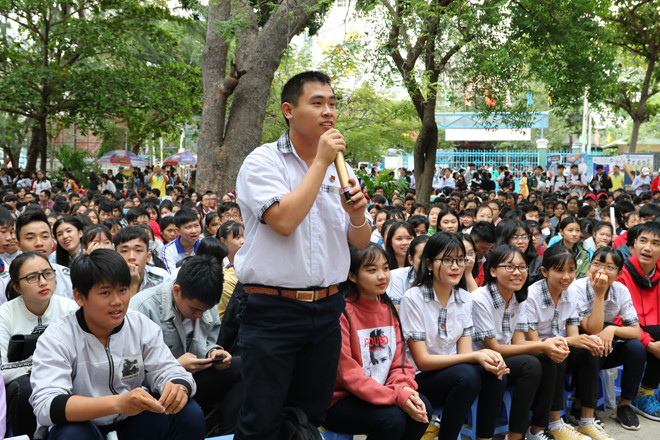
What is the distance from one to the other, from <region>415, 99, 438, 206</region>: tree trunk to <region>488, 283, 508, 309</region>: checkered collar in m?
8.36

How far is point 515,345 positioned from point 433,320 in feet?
1.80

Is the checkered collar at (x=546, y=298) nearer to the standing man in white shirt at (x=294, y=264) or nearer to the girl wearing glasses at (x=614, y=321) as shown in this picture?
the girl wearing glasses at (x=614, y=321)

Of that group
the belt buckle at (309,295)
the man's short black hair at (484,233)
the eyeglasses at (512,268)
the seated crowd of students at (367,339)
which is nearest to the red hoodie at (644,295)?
the seated crowd of students at (367,339)

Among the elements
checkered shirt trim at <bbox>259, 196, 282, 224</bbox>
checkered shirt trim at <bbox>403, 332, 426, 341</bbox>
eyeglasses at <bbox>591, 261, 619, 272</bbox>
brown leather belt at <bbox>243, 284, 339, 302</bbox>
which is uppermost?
checkered shirt trim at <bbox>259, 196, 282, 224</bbox>

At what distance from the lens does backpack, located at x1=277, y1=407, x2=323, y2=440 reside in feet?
7.33

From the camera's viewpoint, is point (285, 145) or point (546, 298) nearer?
point (285, 145)

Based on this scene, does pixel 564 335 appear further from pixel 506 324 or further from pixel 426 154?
pixel 426 154

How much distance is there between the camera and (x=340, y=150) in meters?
2.13

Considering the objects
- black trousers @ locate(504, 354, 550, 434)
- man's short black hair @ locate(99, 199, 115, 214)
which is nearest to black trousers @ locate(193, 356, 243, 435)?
black trousers @ locate(504, 354, 550, 434)

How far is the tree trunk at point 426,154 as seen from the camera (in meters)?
12.1

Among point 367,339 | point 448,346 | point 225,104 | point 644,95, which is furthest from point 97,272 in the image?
point 644,95

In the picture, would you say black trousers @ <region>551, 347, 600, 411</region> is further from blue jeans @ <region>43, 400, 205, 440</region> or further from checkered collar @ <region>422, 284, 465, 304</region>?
blue jeans @ <region>43, 400, 205, 440</region>

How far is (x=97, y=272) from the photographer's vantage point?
2.53 meters

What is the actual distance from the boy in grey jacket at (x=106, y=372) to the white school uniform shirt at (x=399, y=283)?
168 cm
